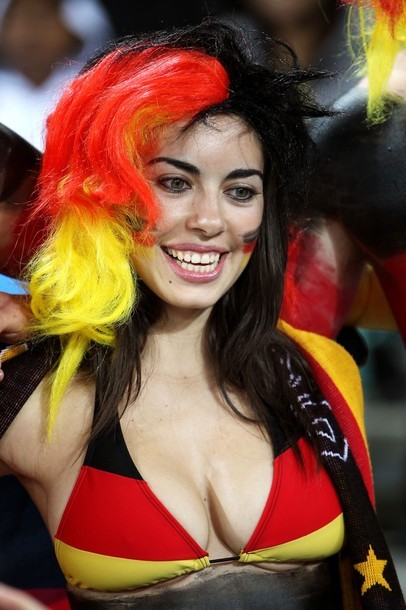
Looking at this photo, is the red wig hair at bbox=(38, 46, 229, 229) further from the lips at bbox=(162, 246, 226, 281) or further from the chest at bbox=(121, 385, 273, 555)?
the chest at bbox=(121, 385, 273, 555)

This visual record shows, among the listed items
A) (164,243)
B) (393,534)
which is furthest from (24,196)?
(393,534)

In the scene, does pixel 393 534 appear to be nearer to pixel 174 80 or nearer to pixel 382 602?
pixel 382 602

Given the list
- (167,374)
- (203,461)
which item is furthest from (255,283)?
(203,461)

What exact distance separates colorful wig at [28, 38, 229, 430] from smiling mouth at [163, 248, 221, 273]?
56mm

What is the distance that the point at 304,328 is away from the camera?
174cm

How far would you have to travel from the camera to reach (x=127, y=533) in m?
1.33

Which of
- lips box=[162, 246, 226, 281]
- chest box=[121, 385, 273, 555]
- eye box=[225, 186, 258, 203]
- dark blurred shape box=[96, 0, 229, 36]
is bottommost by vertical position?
chest box=[121, 385, 273, 555]

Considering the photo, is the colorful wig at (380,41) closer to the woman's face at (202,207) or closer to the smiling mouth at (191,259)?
the woman's face at (202,207)

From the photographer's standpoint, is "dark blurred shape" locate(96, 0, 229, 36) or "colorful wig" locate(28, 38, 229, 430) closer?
"colorful wig" locate(28, 38, 229, 430)

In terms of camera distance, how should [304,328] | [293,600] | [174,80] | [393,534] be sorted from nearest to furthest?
1. [174,80]
2. [293,600]
3. [304,328]
4. [393,534]

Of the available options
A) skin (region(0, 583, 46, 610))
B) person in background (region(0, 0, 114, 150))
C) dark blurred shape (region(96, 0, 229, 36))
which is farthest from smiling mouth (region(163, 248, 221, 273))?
dark blurred shape (region(96, 0, 229, 36))

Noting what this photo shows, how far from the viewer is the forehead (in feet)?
4.38

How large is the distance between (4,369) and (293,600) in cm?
59

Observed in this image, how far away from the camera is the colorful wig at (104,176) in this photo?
4.27 ft
